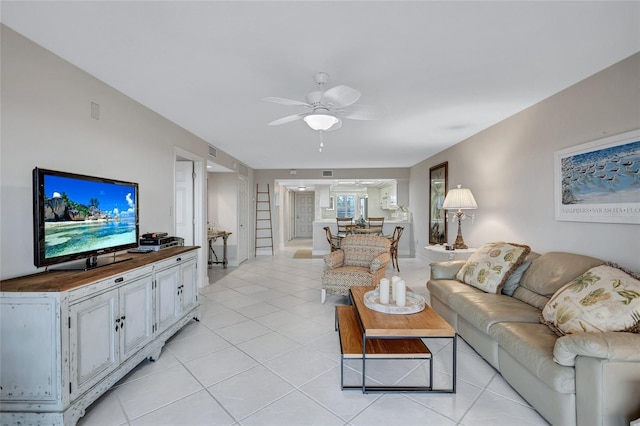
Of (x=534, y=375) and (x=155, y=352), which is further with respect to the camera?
(x=155, y=352)

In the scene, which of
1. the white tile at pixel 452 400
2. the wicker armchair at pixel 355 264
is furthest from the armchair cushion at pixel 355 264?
the white tile at pixel 452 400

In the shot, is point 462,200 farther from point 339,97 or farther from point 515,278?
point 339,97

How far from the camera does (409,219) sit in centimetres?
815

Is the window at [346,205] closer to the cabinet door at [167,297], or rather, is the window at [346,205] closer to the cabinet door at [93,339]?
the cabinet door at [167,297]

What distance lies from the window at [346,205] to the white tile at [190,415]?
36.5 feet

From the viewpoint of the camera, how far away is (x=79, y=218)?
6.76ft

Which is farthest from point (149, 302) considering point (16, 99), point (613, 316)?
point (613, 316)

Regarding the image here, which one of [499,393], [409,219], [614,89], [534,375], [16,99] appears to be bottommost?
[499,393]

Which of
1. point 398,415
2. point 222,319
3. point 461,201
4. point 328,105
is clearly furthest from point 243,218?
point 398,415

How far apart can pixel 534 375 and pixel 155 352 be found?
2.88 m

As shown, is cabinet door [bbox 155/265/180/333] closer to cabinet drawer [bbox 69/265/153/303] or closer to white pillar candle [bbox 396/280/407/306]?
cabinet drawer [bbox 69/265/153/303]

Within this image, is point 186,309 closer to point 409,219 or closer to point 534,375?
point 534,375

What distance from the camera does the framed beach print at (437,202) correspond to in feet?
18.3

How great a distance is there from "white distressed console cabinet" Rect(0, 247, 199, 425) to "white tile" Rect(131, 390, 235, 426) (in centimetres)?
41
